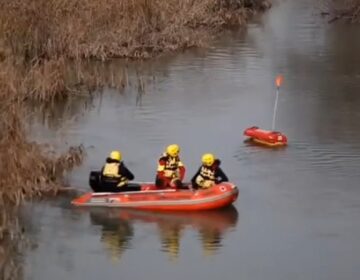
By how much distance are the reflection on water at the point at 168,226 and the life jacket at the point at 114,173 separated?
0.43m

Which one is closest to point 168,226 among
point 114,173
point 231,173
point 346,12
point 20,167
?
point 114,173

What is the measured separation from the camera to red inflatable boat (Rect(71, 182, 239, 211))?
13.2 meters

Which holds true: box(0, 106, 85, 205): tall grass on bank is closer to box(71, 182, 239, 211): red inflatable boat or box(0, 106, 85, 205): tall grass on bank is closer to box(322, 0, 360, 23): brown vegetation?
box(71, 182, 239, 211): red inflatable boat

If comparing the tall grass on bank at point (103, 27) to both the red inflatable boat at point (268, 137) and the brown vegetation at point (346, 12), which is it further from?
the red inflatable boat at point (268, 137)

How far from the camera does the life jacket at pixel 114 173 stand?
13578 mm

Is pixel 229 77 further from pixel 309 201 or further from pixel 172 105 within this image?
pixel 309 201

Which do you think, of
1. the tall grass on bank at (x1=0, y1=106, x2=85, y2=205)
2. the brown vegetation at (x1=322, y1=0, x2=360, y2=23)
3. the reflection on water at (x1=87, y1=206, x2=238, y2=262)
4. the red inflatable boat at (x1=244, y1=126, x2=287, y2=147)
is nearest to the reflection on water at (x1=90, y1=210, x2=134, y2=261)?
the reflection on water at (x1=87, y1=206, x2=238, y2=262)

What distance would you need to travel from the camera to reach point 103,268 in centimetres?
1167

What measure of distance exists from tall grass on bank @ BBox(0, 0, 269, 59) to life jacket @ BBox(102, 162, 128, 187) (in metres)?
6.39

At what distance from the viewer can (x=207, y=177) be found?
44.5 feet

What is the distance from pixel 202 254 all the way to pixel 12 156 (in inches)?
110

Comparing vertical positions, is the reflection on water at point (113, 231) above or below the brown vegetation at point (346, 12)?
below

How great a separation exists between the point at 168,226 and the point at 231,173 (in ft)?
8.45

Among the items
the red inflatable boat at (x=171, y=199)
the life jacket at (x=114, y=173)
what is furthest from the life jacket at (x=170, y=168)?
the life jacket at (x=114, y=173)
